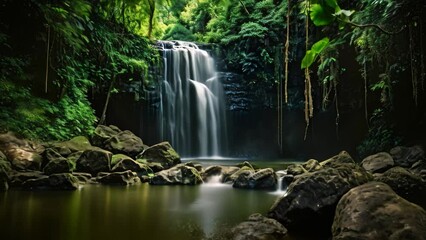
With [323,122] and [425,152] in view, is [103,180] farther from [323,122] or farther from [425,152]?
[323,122]

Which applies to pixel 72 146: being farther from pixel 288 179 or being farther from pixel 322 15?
pixel 322 15

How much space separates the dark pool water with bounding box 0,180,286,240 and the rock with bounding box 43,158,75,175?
944 millimetres

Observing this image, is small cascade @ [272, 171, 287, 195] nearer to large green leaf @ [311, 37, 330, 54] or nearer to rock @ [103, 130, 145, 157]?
rock @ [103, 130, 145, 157]

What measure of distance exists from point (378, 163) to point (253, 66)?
31.6ft

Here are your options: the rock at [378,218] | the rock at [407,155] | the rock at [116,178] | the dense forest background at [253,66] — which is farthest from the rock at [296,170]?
the rock at [378,218]

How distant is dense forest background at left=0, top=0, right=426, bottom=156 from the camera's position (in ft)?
30.9

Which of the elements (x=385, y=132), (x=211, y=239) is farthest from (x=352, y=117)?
(x=211, y=239)

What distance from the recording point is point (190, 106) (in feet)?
56.4

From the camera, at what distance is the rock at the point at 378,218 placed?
3239 millimetres

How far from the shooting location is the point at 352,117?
612 inches

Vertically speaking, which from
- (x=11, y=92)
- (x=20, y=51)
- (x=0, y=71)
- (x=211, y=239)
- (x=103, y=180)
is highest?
(x=20, y=51)

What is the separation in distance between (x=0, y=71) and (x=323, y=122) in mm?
13464

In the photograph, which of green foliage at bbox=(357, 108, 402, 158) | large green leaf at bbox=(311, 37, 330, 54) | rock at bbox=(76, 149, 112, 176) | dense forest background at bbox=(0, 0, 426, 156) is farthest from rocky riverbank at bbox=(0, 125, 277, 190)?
large green leaf at bbox=(311, 37, 330, 54)

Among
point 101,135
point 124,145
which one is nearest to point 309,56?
point 124,145
